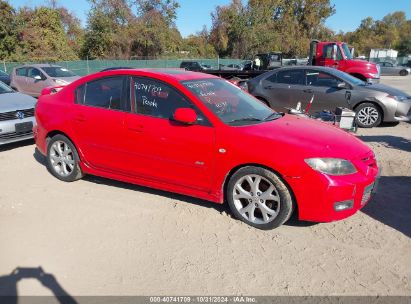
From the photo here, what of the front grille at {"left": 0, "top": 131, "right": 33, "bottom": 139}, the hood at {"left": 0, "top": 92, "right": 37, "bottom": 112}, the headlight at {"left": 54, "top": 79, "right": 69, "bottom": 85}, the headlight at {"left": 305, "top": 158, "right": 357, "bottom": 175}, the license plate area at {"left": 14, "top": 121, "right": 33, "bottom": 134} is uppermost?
the headlight at {"left": 305, "top": 158, "right": 357, "bottom": 175}

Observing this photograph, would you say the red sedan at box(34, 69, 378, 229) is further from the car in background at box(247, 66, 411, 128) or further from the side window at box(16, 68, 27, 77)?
the side window at box(16, 68, 27, 77)

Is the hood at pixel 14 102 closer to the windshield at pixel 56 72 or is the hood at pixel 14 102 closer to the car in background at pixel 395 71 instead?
the windshield at pixel 56 72

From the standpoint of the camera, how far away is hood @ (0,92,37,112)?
7.26 m

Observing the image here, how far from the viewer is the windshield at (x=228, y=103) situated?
427 cm

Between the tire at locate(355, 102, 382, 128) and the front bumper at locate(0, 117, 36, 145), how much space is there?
726 cm

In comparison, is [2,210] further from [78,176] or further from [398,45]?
[398,45]

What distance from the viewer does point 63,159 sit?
535 centimetres

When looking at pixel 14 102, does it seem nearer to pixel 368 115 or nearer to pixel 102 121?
pixel 102 121

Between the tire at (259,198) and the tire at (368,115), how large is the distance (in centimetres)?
598

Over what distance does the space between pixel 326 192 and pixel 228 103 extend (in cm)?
162

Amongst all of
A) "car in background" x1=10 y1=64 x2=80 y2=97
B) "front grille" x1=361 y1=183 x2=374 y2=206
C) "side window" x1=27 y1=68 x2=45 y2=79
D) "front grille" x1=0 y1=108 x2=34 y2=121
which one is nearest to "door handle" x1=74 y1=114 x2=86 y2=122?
"front grille" x1=0 y1=108 x2=34 y2=121

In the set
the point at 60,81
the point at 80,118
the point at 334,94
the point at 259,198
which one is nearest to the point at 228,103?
the point at 259,198

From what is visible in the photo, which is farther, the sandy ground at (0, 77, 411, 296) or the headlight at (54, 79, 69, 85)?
the headlight at (54, 79, 69, 85)

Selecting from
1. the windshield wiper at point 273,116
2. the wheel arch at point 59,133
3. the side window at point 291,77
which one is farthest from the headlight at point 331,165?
the side window at point 291,77
